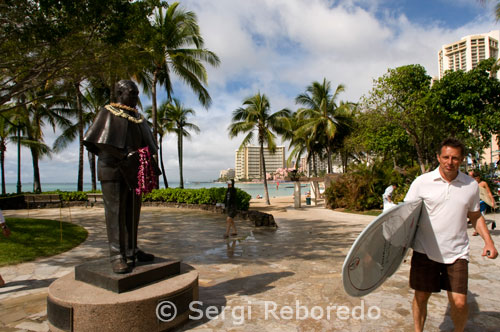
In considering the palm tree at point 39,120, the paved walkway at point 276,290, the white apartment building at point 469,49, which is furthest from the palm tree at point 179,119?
the white apartment building at point 469,49

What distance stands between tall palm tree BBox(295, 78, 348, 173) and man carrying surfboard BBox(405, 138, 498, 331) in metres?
22.6

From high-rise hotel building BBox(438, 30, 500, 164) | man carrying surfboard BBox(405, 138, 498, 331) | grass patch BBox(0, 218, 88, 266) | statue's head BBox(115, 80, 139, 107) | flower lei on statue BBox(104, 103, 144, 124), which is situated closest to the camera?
man carrying surfboard BBox(405, 138, 498, 331)

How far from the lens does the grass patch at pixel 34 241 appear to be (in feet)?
21.3

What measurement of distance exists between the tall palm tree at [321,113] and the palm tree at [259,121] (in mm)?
2997

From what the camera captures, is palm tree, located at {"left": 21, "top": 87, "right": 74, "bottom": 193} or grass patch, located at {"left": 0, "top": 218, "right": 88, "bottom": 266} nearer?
grass patch, located at {"left": 0, "top": 218, "right": 88, "bottom": 266}

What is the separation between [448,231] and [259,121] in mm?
20673

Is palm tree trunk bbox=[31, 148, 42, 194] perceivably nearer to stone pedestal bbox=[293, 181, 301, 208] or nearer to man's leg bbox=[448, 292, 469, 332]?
stone pedestal bbox=[293, 181, 301, 208]

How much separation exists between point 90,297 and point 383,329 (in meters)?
2.96

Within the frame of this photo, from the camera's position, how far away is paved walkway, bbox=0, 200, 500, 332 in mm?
3418

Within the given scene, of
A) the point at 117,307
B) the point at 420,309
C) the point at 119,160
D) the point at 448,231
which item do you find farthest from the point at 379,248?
the point at 119,160

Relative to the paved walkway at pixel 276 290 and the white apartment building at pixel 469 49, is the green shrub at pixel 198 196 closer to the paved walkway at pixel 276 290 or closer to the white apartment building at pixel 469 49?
the paved walkway at pixel 276 290

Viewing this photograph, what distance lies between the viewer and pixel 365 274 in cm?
258

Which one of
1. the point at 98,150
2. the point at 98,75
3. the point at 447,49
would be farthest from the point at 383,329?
the point at 447,49

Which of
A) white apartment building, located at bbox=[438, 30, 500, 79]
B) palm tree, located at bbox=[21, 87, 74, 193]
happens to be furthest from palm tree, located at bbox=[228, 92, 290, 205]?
white apartment building, located at bbox=[438, 30, 500, 79]
